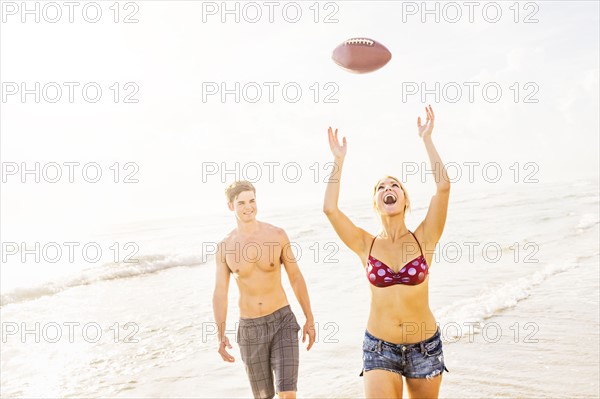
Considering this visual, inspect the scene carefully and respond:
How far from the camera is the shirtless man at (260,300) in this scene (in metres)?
5.41

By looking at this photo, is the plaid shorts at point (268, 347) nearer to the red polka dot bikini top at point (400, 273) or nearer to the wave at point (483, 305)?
the red polka dot bikini top at point (400, 273)

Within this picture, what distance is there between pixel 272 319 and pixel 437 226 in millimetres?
2060

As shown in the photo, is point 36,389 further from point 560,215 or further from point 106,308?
point 560,215

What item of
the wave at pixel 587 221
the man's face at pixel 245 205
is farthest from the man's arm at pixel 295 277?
the wave at pixel 587 221

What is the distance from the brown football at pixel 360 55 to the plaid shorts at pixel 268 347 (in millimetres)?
2944

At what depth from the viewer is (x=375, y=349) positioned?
417 centimetres

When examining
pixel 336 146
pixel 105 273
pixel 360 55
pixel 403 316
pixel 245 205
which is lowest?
pixel 105 273

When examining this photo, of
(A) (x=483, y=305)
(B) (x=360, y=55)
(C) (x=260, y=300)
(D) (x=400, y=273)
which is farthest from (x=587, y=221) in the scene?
(D) (x=400, y=273)

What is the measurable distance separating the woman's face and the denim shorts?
103 centimetres

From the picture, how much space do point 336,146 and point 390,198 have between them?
672 millimetres

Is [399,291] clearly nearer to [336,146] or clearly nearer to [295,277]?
[336,146]

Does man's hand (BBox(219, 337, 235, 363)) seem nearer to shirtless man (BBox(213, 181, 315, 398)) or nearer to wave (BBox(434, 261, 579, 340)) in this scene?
shirtless man (BBox(213, 181, 315, 398))

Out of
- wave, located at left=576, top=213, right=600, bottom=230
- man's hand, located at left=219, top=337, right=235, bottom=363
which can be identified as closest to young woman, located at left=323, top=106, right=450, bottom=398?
man's hand, located at left=219, top=337, right=235, bottom=363

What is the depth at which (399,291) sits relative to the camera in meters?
4.20
